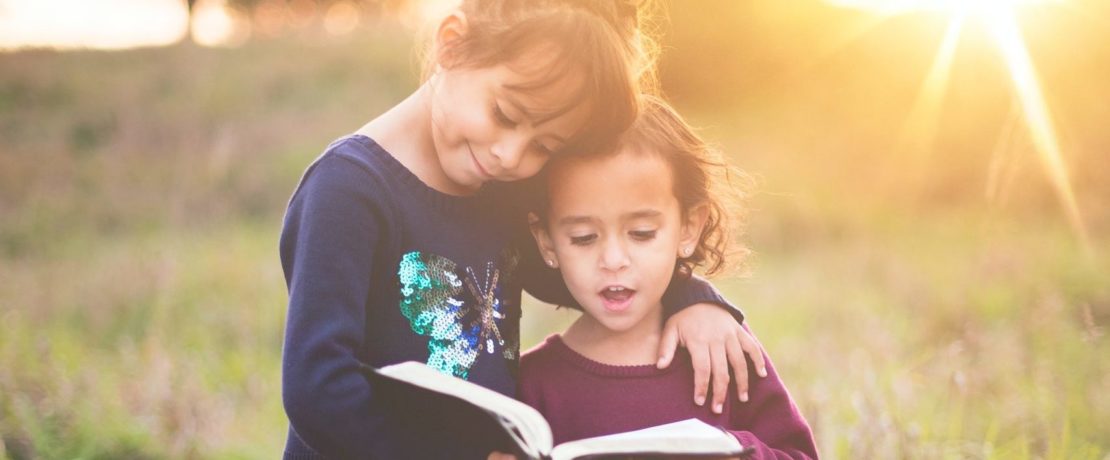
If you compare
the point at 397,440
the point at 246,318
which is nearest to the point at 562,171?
the point at 397,440

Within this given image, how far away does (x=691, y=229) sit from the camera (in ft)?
7.64

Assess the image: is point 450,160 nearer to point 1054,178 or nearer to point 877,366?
point 877,366

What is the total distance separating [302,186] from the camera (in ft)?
6.20

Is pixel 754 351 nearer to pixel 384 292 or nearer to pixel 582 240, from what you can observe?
pixel 582 240

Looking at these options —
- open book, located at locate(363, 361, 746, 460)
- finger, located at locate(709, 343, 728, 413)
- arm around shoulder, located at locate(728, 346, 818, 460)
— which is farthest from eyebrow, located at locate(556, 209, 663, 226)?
open book, located at locate(363, 361, 746, 460)

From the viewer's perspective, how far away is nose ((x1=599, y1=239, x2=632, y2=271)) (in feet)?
6.86

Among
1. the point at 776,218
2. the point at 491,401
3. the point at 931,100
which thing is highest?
the point at 931,100

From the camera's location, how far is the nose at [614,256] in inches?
82.4

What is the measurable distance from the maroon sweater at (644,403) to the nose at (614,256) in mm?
238

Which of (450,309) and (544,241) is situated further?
(544,241)

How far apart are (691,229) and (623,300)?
0.30 metres

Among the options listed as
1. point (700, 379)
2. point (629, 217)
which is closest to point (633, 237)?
point (629, 217)

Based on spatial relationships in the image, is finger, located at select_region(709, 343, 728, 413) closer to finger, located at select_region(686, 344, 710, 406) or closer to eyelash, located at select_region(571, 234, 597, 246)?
finger, located at select_region(686, 344, 710, 406)

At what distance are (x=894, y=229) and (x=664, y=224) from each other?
647cm
